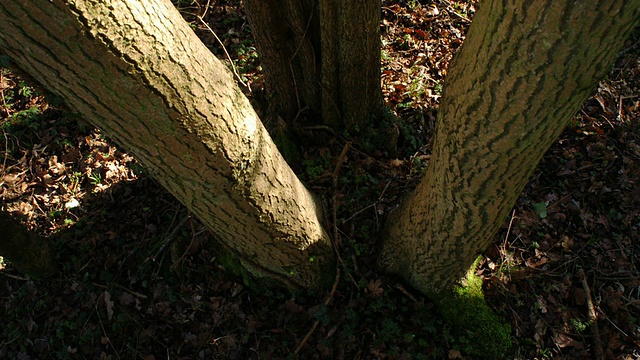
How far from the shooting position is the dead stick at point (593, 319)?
10.6ft

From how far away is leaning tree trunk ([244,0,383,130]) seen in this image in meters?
3.15

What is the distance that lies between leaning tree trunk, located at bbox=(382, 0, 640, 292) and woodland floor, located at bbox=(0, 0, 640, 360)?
131 cm

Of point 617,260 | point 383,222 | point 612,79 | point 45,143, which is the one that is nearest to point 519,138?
point 383,222

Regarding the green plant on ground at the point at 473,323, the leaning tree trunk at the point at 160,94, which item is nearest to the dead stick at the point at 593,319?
the green plant on ground at the point at 473,323

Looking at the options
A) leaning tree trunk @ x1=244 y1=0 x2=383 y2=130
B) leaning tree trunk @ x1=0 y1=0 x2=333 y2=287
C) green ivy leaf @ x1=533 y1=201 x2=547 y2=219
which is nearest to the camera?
leaning tree trunk @ x1=0 y1=0 x2=333 y2=287

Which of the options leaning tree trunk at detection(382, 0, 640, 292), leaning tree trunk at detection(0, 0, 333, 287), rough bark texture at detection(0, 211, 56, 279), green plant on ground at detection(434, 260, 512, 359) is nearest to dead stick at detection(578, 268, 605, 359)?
green plant on ground at detection(434, 260, 512, 359)

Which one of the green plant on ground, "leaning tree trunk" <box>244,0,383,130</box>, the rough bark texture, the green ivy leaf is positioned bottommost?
the rough bark texture

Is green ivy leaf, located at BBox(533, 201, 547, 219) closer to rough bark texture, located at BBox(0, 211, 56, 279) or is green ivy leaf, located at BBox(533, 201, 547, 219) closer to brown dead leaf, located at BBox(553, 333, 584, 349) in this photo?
brown dead leaf, located at BBox(553, 333, 584, 349)

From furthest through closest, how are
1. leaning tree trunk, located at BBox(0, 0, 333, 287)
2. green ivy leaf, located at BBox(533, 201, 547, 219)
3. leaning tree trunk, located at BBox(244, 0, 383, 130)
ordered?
green ivy leaf, located at BBox(533, 201, 547, 219) < leaning tree trunk, located at BBox(244, 0, 383, 130) < leaning tree trunk, located at BBox(0, 0, 333, 287)

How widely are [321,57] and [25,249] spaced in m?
3.26

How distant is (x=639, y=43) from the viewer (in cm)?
466

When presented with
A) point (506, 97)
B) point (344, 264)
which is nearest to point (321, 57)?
point (344, 264)

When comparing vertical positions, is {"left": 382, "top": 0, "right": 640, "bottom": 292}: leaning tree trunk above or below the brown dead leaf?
above

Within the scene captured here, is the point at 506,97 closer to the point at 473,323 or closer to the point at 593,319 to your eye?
the point at 473,323
